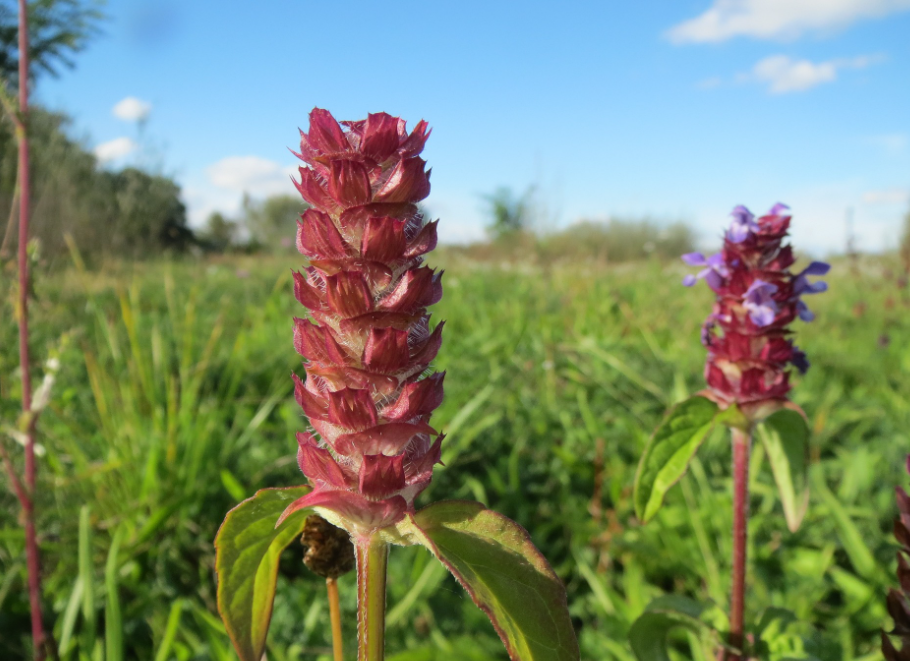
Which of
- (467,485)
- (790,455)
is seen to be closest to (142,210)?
(467,485)

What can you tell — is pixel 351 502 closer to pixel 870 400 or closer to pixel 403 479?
pixel 403 479

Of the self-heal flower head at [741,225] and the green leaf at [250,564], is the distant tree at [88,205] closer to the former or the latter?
the self-heal flower head at [741,225]

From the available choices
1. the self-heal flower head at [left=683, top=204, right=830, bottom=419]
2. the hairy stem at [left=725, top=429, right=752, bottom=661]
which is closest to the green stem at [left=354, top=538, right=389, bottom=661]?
the hairy stem at [left=725, top=429, right=752, bottom=661]

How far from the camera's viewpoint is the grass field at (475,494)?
69.7 inches

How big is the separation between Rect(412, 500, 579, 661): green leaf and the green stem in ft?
0.15

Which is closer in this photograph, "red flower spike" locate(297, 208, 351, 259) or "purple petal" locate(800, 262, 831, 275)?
"red flower spike" locate(297, 208, 351, 259)

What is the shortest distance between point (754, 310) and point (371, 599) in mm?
979

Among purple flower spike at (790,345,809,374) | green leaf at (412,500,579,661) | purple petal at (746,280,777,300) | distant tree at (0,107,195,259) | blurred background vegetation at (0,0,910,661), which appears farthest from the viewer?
distant tree at (0,107,195,259)

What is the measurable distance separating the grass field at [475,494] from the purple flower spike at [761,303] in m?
0.55

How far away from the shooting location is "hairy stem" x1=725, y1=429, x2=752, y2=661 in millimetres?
1056

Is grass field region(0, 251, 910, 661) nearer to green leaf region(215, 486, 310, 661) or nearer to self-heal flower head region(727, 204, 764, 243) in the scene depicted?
green leaf region(215, 486, 310, 661)

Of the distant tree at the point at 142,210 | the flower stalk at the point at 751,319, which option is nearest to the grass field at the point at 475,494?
the flower stalk at the point at 751,319

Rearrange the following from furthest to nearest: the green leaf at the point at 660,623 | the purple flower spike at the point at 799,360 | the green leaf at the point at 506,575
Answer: the purple flower spike at the point at 799,360
the green leaf at the point at 660,623
the green leaf at the point at 506,575

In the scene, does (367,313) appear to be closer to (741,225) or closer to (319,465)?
(319,465)
